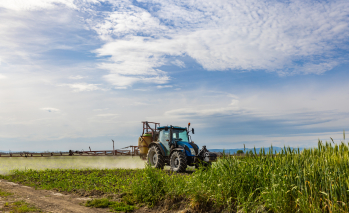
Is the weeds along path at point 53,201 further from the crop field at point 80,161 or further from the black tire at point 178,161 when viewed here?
the crop field at point 80,161

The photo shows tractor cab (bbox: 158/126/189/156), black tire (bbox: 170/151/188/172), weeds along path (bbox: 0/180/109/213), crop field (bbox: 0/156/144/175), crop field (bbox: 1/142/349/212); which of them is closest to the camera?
crop field (bbox: 1/142/349/212)

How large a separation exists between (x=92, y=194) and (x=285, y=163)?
7045 mm

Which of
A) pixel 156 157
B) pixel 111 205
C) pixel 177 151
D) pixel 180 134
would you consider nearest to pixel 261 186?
pixel 111 205

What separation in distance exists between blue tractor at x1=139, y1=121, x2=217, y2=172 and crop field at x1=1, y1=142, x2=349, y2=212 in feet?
18.8

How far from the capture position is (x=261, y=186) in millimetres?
6121

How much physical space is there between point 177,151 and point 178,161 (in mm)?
578

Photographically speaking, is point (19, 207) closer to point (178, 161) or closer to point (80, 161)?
point (178, 161)

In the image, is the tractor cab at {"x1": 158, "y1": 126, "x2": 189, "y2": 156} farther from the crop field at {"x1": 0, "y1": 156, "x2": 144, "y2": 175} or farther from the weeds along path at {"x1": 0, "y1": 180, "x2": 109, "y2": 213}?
the crop field at {"x1": 0, "y1": 156, "x2": 144, "y2": 175}

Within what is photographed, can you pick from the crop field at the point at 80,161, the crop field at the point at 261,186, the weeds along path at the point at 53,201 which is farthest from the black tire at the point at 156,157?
the crop field at the point at 80,161

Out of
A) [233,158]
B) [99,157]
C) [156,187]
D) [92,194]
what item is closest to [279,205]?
[233,158]

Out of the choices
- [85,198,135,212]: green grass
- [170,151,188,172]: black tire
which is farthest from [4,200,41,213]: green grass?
[170,151,188,172]: black tire

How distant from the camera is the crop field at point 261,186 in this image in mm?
5105

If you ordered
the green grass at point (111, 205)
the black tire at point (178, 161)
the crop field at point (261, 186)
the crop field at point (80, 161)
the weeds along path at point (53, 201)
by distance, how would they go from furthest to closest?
the crop field at point (80, 161), the black tire at point (178, 161), the weeds along path at point (53, 201), the green grass at point (111, 205), the crop field at point (261, 186)

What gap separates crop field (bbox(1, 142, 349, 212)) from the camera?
5.11 metres
